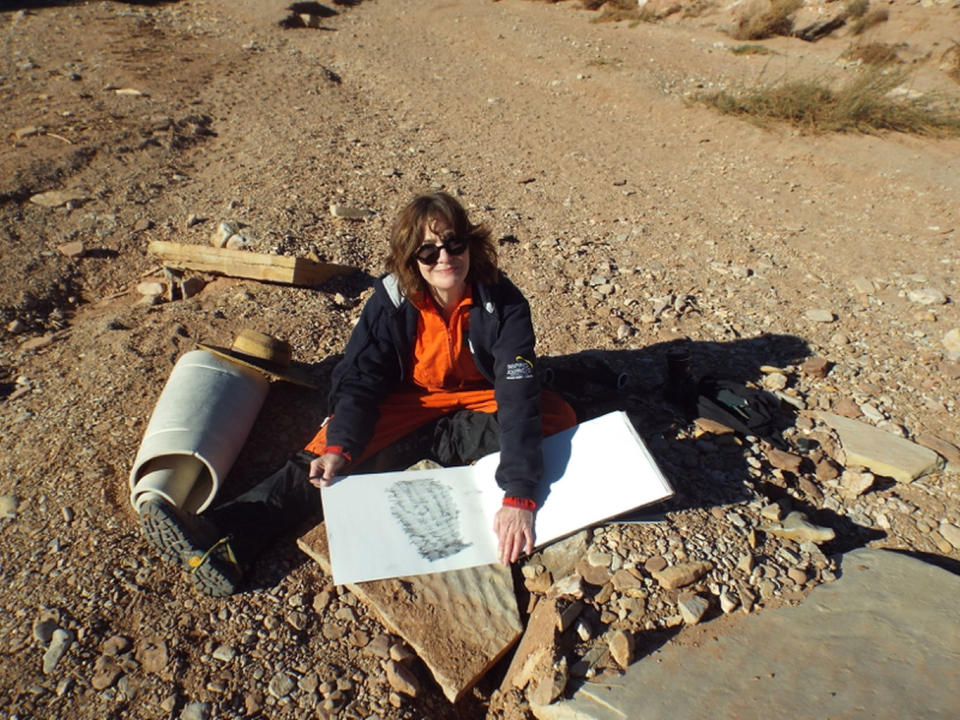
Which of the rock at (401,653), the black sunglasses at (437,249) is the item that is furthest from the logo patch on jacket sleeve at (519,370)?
the rock at (401,653)

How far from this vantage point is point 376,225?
4574 mm

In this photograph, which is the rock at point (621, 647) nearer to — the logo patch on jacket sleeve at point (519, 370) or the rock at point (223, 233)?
the logo patch on jacket sleeve at point (519, 370)

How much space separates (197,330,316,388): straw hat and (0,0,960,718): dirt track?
15 centimetres

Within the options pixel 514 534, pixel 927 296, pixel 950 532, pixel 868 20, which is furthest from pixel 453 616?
pixel 868 20

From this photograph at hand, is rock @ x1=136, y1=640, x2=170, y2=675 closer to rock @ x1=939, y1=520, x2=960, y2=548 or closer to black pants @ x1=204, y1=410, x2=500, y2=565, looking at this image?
black pants @ x1=204, y1=410, x2=500, y2=565

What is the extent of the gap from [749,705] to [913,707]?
0.37 meters

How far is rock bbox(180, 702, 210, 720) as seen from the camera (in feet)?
5.90

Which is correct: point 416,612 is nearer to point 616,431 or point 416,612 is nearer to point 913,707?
point 616,431

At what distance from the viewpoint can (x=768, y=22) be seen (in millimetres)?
10609

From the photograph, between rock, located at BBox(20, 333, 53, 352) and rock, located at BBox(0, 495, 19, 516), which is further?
rock, located at BBox(20, 333, 53, 352)

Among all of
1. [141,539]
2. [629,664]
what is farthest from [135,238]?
[629,664]

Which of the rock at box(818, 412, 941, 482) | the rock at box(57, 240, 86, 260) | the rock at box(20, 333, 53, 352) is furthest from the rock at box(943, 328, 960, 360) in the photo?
→ the rock at box(57, 240, 86, 260)

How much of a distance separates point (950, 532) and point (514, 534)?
1.61m

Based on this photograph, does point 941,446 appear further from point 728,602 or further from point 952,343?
point 728,602
